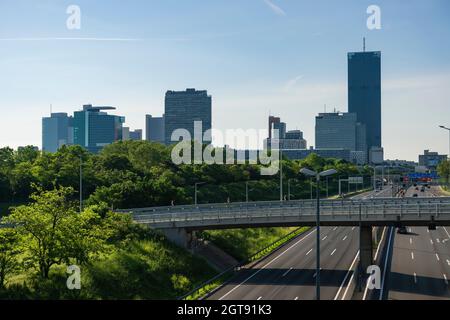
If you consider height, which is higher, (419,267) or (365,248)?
(365,248)

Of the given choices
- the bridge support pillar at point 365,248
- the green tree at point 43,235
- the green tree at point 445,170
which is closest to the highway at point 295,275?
the bridge support pillar at point 365,248

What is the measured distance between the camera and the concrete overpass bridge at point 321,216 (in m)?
52.4

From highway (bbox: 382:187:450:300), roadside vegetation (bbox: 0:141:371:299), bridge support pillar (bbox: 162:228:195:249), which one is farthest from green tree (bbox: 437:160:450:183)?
bridge support pillar (bbox: 162:228:195:249)

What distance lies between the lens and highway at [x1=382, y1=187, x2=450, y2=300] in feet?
153

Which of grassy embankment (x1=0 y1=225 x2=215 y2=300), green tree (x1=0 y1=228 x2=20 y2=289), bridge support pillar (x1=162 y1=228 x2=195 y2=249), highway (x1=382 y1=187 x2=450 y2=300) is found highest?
green tree (x1=0 y1=228 x2=20 y2=289)

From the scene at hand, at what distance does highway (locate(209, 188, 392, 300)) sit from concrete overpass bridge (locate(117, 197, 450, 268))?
4.90m

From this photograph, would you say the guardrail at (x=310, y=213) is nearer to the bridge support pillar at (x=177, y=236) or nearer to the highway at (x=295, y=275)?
the bridge support pillar at (x=177, y=236)

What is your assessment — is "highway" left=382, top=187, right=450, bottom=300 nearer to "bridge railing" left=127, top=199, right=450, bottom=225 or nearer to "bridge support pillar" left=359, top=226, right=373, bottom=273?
"bridge support pillar" left=359, top=226, right=373, bottom=273

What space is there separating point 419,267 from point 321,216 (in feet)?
44.3

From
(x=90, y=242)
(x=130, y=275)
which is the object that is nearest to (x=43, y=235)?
(x=90, y=242)

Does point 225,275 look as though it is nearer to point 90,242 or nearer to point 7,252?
point 90,242

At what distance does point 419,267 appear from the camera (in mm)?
58188
